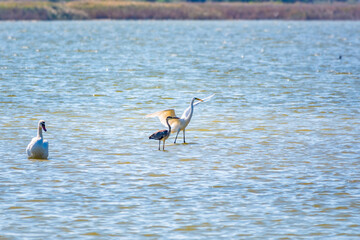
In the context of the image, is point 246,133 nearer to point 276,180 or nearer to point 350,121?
point 350,121

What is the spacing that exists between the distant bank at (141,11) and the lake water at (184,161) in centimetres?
6217

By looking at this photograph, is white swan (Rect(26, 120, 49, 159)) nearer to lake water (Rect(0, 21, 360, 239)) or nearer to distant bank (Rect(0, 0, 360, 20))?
lake water (Rect(0, 21, 360, 239))

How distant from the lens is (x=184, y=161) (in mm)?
15094

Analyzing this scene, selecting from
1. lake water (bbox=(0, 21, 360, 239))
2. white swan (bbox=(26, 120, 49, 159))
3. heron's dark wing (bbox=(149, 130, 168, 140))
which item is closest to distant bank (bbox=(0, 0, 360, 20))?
lake water (bbox=(0, 21, 360, 239))

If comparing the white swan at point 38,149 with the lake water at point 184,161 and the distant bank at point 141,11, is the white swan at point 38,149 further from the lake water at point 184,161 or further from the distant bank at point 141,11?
the distant bank at point 141,11

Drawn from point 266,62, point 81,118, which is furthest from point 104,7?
point 81,118

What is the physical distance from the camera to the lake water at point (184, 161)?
10781mm

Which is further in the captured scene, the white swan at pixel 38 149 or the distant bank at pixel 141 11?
the distant bank at pixel 141 11

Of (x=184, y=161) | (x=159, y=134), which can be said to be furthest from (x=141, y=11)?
(x=184, y=161)

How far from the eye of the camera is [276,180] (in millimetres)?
13289

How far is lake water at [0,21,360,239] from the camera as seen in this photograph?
1078 cm

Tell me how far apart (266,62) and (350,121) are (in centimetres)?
2351

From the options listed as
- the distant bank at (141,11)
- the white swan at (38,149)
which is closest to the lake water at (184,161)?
the white swan at (38,149)

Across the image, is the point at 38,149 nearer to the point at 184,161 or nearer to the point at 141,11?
the point at 184,161
